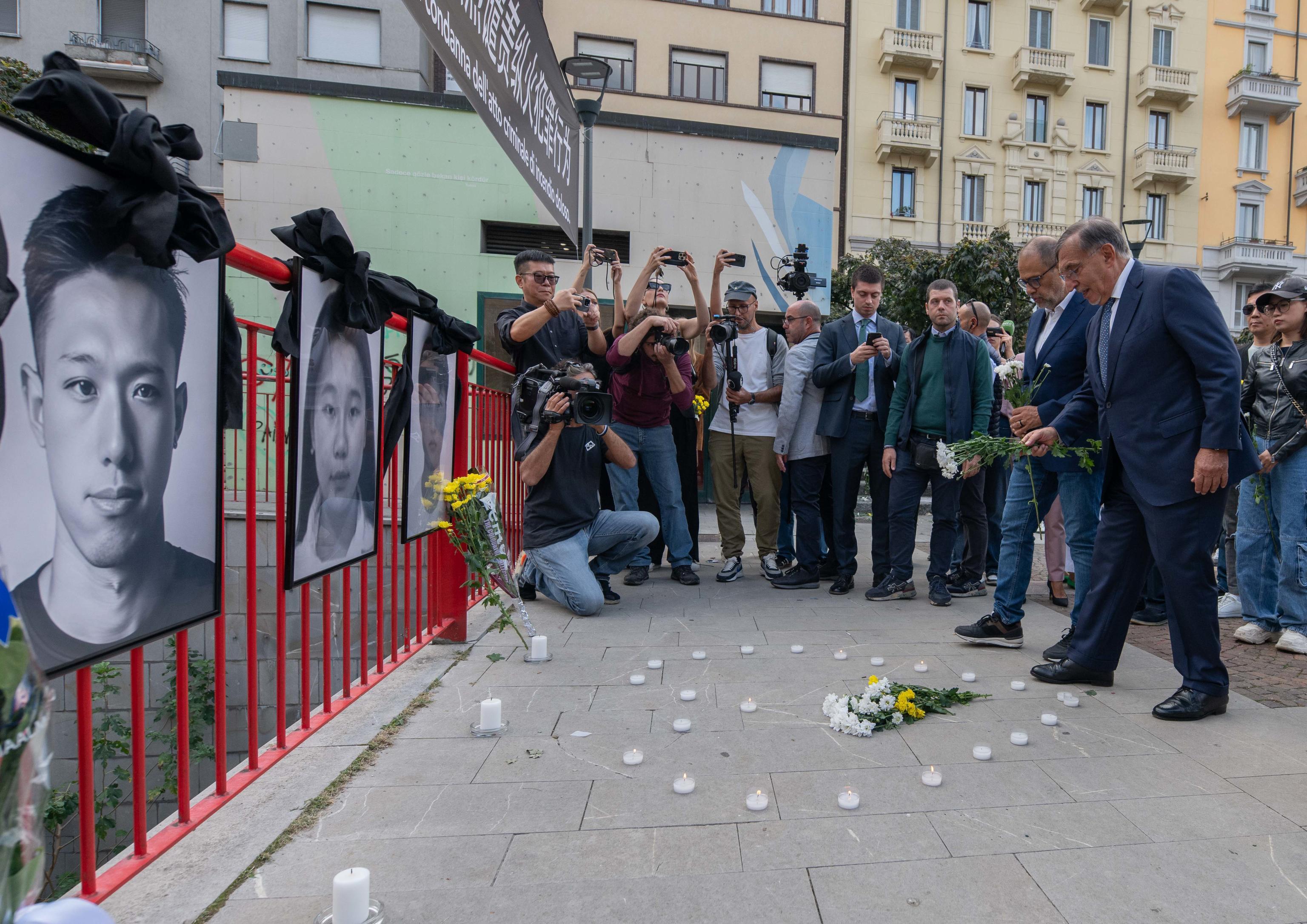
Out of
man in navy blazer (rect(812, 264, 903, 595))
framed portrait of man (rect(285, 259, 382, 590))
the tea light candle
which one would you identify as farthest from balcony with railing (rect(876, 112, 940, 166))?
the tea light candle

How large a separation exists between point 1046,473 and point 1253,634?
1523 mm

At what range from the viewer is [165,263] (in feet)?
5.44

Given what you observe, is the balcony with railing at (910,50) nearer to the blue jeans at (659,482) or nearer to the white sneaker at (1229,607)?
the blue jeans at (659,482)

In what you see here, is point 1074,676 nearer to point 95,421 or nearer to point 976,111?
point 95,421

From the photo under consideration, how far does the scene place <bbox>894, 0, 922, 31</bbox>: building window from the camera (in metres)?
26.2

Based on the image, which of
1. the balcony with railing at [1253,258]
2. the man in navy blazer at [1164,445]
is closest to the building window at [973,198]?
the balcony with railing at [1253,258]

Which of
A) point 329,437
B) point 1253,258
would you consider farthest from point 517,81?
point 1253,258

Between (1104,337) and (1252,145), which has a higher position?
(1252,145)

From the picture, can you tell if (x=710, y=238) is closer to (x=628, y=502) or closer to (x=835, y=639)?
Answer: (x=628, y=502)

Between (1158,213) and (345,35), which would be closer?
(345,35)

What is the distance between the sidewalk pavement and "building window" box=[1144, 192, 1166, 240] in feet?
101

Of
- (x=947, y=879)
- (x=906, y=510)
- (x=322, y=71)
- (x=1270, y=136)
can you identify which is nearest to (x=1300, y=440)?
(x=906, y=510)

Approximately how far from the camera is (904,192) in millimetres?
26422

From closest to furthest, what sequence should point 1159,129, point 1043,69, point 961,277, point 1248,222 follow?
point 961,277
point 1043,69
point 1159,129
point 1248,222
